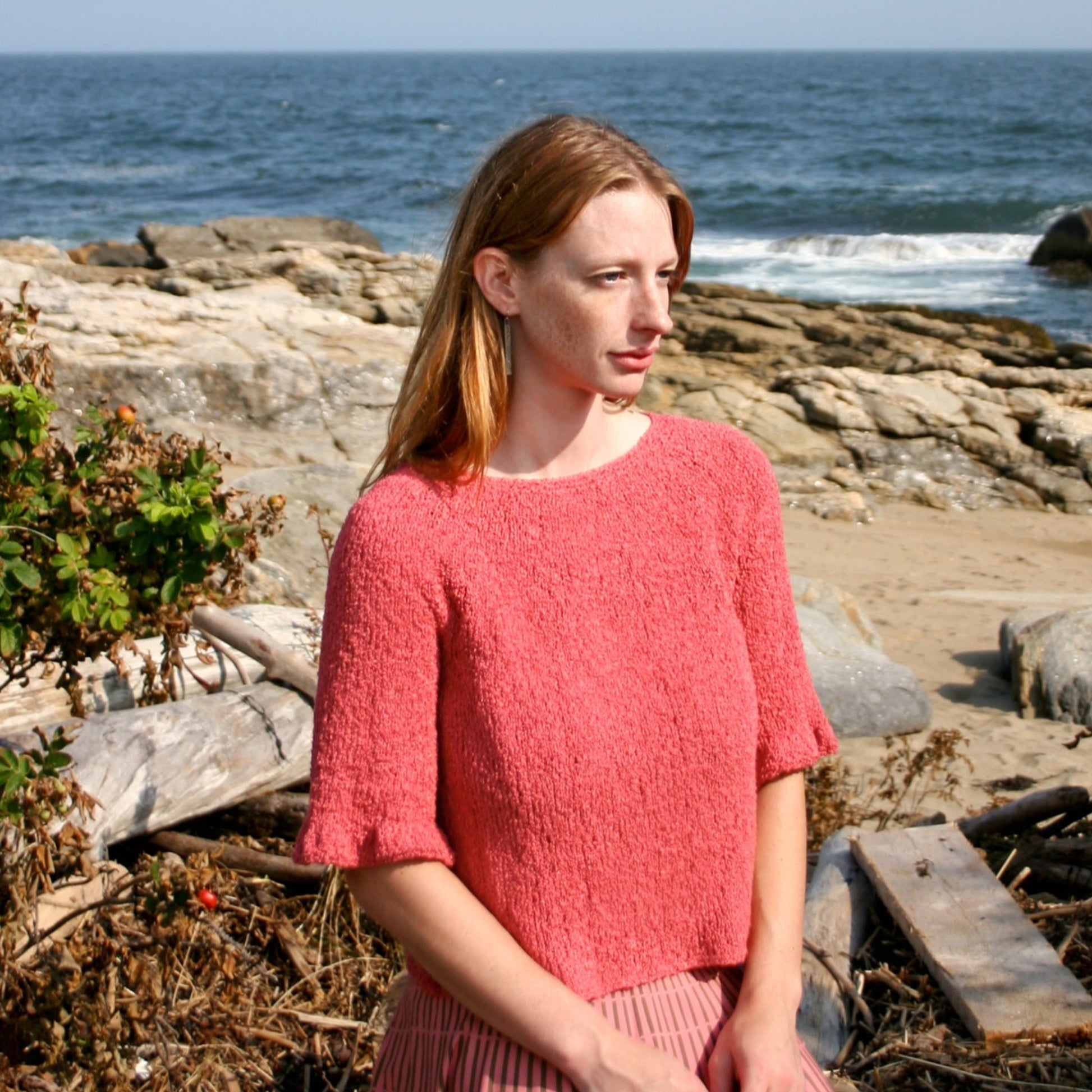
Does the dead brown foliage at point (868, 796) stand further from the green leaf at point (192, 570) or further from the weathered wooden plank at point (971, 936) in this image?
the green leaf at point (192, 570)

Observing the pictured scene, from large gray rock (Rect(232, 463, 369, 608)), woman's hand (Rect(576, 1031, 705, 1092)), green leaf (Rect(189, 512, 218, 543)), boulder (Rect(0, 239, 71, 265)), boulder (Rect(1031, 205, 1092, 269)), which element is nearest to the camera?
woman's hand (Rect(576, 1031, 705, 1092))

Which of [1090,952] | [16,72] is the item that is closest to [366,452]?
[1090,952]

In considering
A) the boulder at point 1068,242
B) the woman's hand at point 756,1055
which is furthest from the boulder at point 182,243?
the woman's hand at point 756,1055

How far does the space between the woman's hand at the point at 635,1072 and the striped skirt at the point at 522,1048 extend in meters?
0.05

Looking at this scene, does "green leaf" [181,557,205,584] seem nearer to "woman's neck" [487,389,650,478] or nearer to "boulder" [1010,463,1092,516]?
"woman's neck" [487,389,650,478]

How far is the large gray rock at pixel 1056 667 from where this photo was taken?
6941 mm

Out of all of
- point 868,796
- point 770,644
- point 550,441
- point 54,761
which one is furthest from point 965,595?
point 550,441

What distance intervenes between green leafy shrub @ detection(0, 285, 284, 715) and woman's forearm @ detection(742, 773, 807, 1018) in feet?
5.28

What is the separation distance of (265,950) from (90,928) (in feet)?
1.67

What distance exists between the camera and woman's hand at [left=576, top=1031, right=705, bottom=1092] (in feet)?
5.50

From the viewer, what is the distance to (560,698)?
182cm

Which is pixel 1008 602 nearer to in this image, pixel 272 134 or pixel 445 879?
pixel 445 879

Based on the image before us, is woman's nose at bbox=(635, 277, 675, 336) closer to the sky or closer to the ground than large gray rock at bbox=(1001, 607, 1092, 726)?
closer to the sky

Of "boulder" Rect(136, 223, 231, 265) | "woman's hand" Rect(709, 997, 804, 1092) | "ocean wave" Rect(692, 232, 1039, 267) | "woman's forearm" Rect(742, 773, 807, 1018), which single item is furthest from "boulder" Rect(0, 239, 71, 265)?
"woman's hand" Rect(709, 997, 804, 1092)
